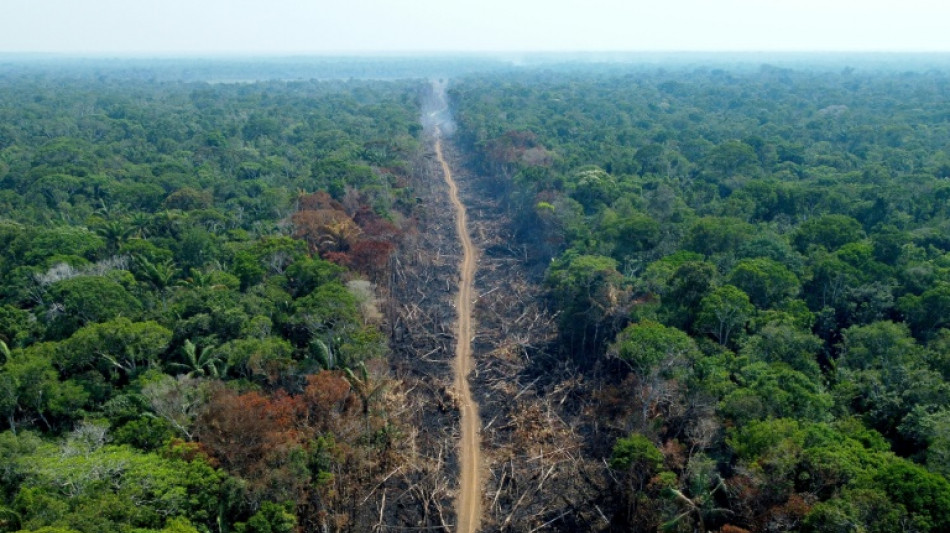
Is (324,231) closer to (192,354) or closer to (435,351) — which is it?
(435,351)

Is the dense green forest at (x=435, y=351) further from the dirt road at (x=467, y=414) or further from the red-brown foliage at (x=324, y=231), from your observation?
the dirt road at (x=467, y=414)

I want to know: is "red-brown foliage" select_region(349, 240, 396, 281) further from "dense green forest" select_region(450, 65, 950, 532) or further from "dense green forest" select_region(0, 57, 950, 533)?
"dense green forest" select_region(450, 65, 950, 532)

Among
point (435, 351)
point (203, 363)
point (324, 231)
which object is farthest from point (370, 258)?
point (203, 363)

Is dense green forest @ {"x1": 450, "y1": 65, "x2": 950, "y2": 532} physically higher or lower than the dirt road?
higher

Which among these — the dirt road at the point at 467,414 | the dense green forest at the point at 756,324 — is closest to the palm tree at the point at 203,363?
the dirt road at the point at 467,414

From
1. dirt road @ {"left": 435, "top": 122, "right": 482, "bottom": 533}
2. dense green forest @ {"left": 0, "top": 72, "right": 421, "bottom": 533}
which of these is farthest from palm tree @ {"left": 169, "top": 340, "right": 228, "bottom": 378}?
dirt road @ {"left": 435, "top": 122, "right": 482, "bottom": 533}

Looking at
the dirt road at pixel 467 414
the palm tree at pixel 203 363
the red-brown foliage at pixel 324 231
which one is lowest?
the dirt road at pixel 467 414
